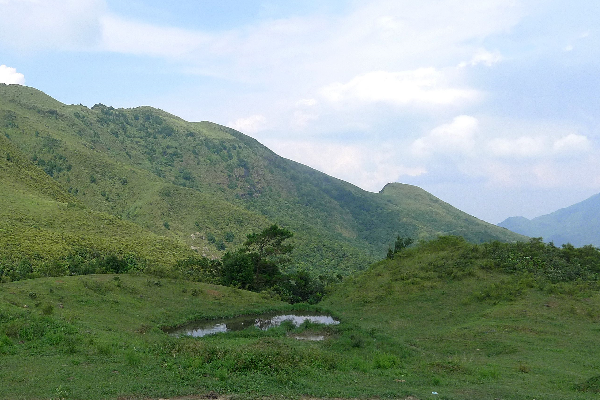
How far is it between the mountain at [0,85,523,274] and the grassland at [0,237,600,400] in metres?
26.0

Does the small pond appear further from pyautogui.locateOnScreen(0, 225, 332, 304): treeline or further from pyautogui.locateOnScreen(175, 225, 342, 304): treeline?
pyautogui.locateOnScreen(175, 225, 342, 304): treeline

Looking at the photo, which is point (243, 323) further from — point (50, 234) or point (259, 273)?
point (50, 234)

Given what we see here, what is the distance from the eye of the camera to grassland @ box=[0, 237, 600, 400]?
14.2 meters

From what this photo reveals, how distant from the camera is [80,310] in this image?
2805 cm

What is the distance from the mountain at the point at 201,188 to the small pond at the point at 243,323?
2909 centimetres

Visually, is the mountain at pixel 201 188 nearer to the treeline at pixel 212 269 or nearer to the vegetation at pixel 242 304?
the vegetation at pixel 242 304

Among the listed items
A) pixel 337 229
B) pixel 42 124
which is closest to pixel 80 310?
pixel 42 124

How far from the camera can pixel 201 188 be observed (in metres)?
129

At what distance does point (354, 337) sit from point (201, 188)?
109350 mm

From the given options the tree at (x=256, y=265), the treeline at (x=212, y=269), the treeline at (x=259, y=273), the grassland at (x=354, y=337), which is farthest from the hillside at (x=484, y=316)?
the tree at (x=256, y=265)

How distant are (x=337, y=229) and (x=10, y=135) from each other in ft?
327

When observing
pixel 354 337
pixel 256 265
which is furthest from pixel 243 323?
pixel 256 265

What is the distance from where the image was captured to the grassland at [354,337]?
1418cm

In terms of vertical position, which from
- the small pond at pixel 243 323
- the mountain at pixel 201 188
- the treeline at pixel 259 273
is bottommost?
the small pond at pixel 243 323
